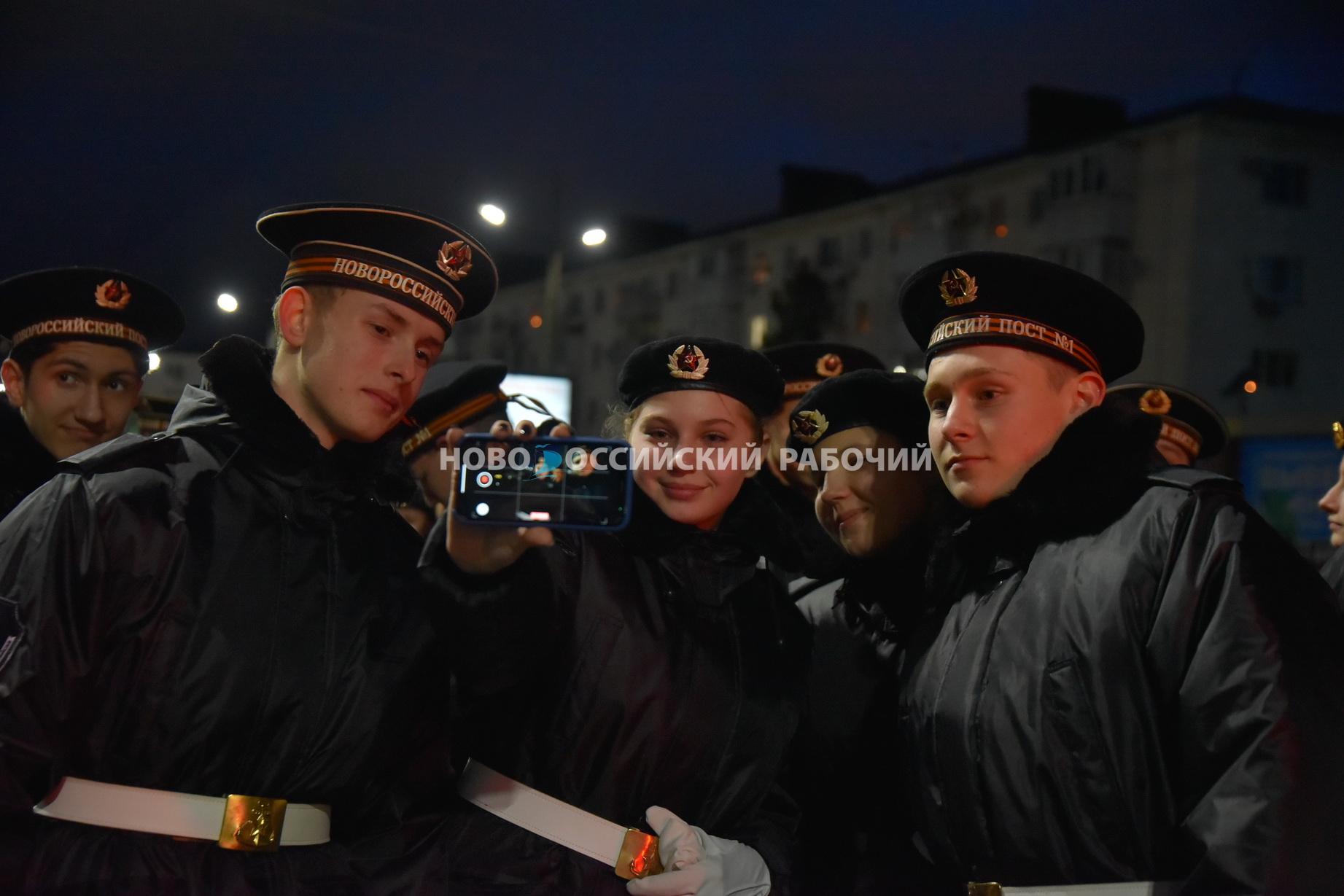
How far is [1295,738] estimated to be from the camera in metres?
2.21

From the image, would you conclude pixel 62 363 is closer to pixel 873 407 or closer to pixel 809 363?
pixel 873 407

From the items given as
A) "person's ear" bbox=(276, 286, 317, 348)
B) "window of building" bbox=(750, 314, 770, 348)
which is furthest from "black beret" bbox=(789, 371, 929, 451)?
"window of building" bbox=(750, 314, 770, 348)

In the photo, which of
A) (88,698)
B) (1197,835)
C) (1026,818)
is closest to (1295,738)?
(1197,835)

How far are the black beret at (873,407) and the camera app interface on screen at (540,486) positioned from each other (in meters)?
1.35

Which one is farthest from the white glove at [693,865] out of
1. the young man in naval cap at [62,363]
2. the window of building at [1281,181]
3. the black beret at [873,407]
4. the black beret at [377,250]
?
the window of building at [1281,181]

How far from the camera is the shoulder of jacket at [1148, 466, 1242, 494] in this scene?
2531mm

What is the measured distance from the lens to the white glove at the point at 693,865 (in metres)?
2.79

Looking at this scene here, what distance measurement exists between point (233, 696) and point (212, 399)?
78 cm

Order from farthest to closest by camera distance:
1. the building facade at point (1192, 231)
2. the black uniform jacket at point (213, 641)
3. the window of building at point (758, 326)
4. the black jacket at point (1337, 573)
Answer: the window of building at point (758, 326) → the building facade at point (1192, 231) → the black jacket at point (1337, 573) → the black uniform jacket at point (213, 641)

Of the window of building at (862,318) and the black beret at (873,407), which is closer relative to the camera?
the black beret at (873,407)

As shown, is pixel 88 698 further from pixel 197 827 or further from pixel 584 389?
pixel 584 389

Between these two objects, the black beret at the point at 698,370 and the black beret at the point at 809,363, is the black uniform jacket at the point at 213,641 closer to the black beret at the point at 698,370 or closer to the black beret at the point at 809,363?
the black beret at the point at 698,370

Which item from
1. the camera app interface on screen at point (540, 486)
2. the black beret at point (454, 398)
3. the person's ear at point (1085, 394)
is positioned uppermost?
the black beret at point (454, 398)

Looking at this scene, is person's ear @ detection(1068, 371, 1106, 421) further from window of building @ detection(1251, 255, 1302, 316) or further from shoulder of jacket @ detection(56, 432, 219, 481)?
window of building @ detection(1251, 255, 1302, 316)
